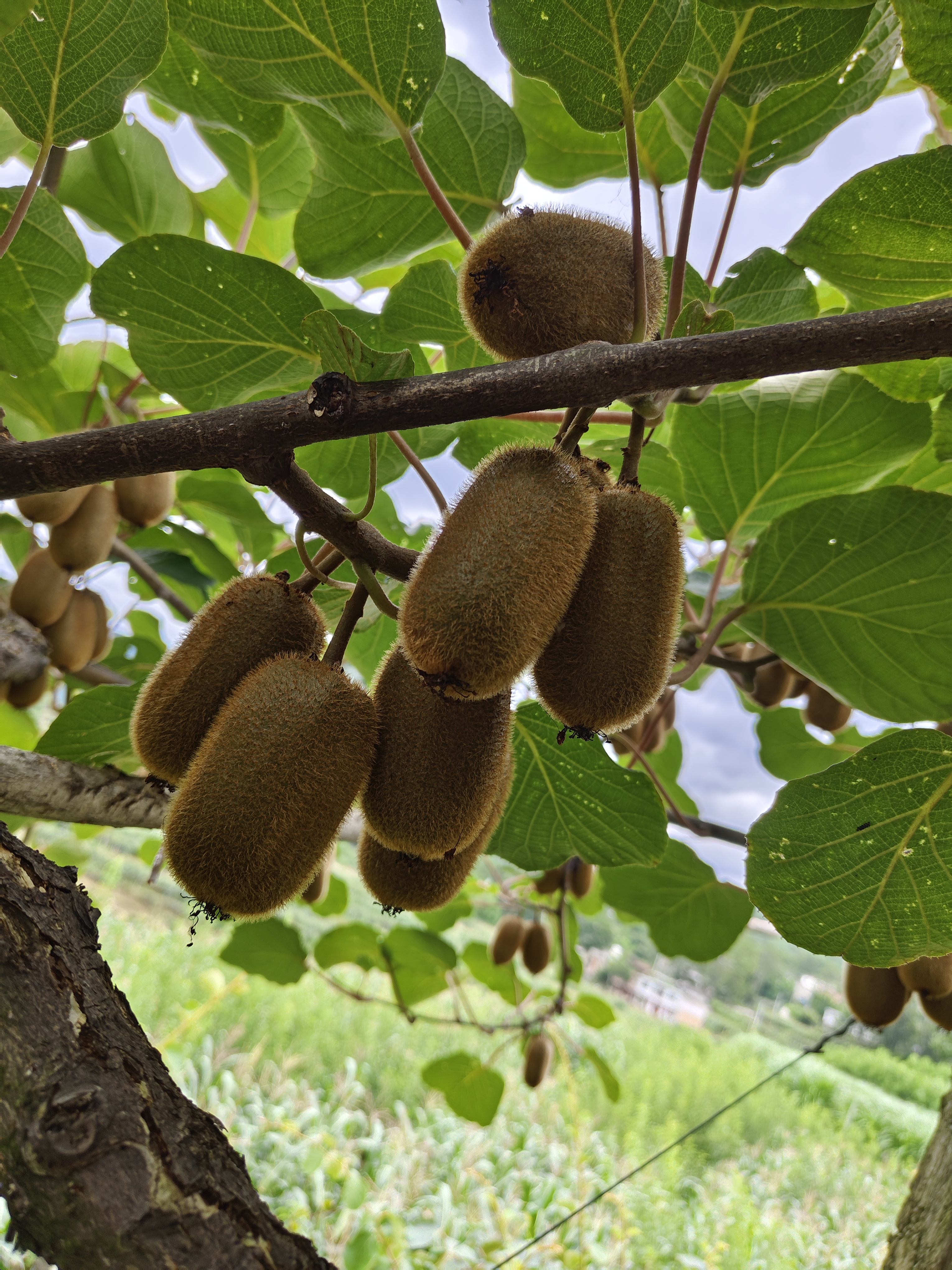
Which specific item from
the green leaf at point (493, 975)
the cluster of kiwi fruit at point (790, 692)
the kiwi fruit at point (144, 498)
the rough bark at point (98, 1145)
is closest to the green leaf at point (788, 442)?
the cluster of kiwi fruit at point (790, 692)

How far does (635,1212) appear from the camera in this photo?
323 centimetres

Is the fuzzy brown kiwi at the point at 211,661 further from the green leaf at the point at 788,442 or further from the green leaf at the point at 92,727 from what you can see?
the green leaf at the point at 788,442

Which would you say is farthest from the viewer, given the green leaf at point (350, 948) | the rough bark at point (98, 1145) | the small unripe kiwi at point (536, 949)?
the green leaf at point (350, 948)

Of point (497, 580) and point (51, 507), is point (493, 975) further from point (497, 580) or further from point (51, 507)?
point (497, 580)

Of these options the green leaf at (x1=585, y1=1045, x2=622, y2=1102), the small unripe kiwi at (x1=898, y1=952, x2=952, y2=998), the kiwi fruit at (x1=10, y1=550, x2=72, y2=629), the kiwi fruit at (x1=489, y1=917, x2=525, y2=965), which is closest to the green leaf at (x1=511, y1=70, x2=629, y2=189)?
the kiwi fruit at (x1=10, y1=550, x2=72, y2=629)

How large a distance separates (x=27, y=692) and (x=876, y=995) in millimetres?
1267

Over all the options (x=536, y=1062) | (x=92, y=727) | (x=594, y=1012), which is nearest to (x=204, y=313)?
(x=92, y=727)

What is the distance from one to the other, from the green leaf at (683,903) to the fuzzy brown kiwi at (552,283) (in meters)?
0.90

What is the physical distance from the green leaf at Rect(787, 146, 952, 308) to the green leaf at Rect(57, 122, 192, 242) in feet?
2.56

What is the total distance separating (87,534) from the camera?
3.82 ft

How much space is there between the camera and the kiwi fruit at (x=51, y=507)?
1.12 metres

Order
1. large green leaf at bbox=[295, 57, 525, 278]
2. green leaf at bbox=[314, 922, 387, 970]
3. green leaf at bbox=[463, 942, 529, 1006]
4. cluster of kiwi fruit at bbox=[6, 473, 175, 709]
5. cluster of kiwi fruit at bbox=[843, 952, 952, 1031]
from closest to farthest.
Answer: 1. large green leaf at bbox=[295, 57, 525, 278]
2. cluster of kiwi fruit at bbox=[843, 952, 952, 1031]
3. cluster of kiwi fruit at bbox=[6, 473, 175, 709]
4. green leaf at bbox=[314, 922, 387, 970]
5. green leaf at bbox=[463, 942, 529, 1006]

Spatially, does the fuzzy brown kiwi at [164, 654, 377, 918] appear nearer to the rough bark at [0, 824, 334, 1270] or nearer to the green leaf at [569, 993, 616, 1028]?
the rough bark at [0, 824, 334, 1270]

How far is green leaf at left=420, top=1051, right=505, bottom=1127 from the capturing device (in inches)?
73.8
